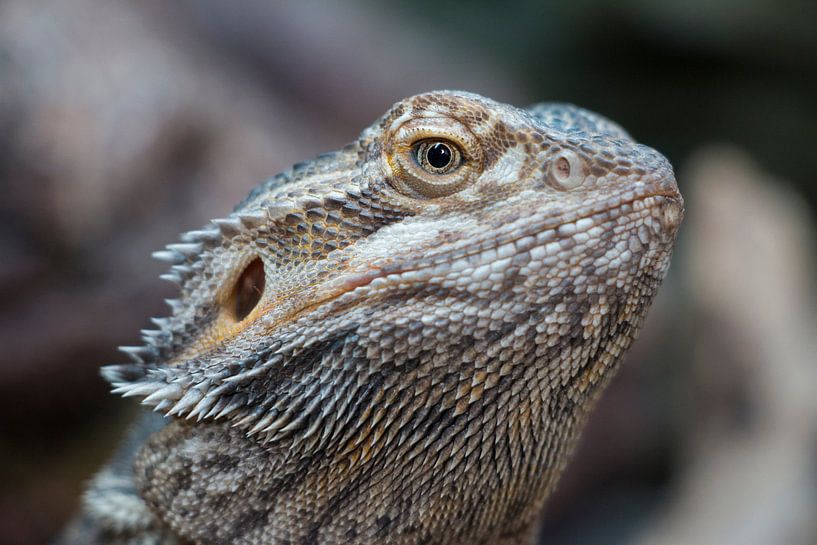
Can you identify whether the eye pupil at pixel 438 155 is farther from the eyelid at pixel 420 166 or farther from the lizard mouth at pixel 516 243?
the lizard mouth at pixel 516 243

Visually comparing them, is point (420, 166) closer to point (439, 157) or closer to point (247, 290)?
point (439, 157)

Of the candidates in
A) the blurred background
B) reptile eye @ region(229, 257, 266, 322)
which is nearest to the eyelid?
reptile eye @ region(229, 257, 266, 322)

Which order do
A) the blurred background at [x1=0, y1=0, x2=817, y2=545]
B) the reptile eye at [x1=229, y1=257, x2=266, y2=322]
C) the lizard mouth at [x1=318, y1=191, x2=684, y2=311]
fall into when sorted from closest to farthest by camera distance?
the lizard mouth at [x1=318, y1=191, x2=684, y2=311] < the reptile eye at [x1=229, y1=257, x2=266, y2=322] < the blurred background at [x1=0, y1=0, x2=817, y2=545]

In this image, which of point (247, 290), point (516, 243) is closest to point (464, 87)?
point (247, 290)

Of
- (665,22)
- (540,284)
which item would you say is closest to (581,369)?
(540,284)

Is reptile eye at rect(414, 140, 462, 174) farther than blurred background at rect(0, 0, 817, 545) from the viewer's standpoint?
No

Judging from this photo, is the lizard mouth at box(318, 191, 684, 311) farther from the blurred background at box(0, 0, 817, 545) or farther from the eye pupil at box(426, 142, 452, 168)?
the blurred background at box(0, 0, 817, 545)
